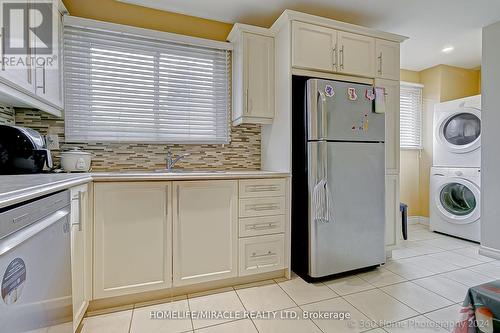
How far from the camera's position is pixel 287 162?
2.22 metres

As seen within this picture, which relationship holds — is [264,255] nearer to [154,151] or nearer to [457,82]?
[154,151]

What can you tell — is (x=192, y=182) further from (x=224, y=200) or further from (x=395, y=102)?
(x=395, y=102)

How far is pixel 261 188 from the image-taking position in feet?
6.86

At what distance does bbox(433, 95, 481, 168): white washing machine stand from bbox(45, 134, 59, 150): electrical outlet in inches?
175

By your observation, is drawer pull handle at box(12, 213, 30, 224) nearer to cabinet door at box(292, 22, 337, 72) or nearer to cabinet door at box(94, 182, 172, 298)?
cabinet door at box(94, 182, 172, 298)

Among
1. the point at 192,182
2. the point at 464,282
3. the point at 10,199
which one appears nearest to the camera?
the point at 10,199

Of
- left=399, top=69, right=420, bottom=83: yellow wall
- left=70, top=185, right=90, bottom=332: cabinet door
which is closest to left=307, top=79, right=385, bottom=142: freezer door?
left=70, top=185, right=90, bottom=332: cabinet door

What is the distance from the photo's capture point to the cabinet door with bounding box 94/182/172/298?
1.68 m

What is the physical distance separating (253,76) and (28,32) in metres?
1.65

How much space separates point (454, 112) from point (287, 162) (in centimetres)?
270

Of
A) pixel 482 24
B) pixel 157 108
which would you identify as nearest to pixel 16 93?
pixel 157 108

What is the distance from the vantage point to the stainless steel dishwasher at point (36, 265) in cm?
69

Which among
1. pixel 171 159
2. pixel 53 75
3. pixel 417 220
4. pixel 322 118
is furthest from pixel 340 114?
pixel 417 220

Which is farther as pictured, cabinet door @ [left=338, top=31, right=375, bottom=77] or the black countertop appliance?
cabinet door @ [left=338, top=31, right=375, bottom=77]
